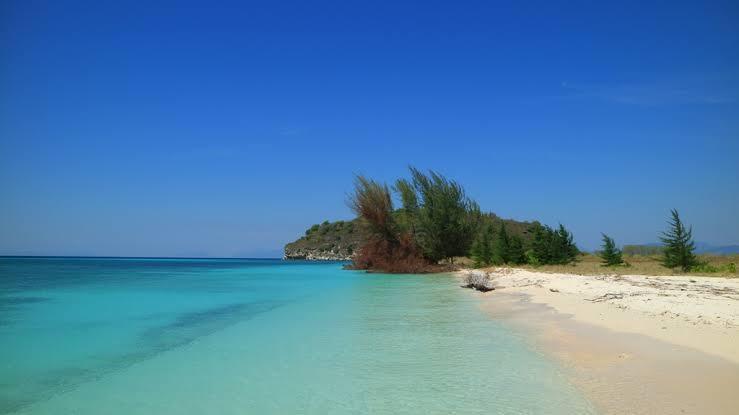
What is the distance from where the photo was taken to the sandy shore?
4.48 metres

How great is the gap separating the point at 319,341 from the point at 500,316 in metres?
4.51

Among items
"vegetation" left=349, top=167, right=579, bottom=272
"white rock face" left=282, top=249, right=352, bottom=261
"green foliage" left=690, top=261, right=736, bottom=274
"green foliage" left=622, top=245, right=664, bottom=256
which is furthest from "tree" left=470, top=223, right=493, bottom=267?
"white rock face" left=282, top=249, right=352, bottom=261

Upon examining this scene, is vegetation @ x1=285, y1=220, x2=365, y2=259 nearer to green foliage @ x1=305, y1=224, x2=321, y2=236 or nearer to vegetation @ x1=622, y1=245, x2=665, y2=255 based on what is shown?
green foliage @ x1=305, y1=224, x2=321, y2=236

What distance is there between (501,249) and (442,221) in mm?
5653

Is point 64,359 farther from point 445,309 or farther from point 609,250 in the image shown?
point 609,250

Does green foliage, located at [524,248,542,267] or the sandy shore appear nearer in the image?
the sandy shore

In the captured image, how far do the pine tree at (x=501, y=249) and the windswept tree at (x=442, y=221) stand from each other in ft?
15.1

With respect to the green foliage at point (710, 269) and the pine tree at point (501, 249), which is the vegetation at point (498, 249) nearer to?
the pine tree at point (501, 249)

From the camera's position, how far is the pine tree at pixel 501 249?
104 feet

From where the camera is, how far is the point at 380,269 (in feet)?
121

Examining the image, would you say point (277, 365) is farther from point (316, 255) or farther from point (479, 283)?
point (316, 255)

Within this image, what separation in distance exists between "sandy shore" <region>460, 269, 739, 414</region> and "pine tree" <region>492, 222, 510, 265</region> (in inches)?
703

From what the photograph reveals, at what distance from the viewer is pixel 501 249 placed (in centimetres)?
3181

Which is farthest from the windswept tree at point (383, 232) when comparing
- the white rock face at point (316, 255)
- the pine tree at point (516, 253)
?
the white rock face at point (316, 255)
